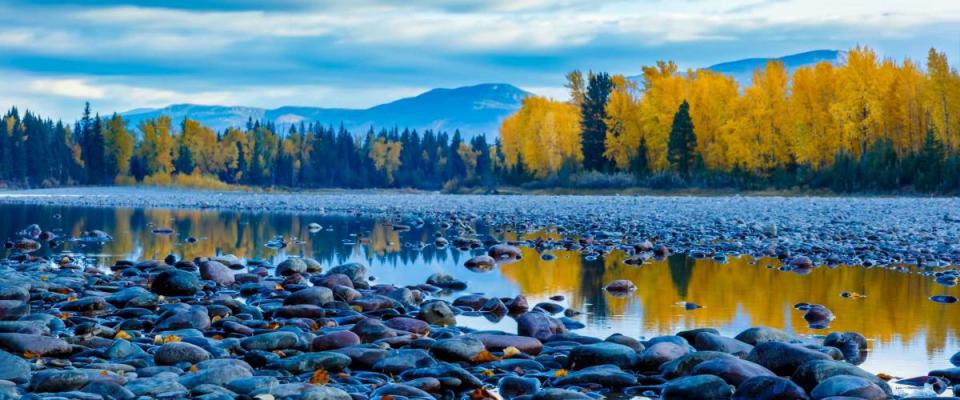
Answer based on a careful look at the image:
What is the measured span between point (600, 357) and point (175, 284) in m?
5.22

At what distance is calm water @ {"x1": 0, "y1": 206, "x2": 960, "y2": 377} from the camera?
7.97m

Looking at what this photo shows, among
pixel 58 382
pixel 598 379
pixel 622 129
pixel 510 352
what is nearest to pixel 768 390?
pixel 598 379

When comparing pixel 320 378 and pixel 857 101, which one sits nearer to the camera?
pixel 320 378

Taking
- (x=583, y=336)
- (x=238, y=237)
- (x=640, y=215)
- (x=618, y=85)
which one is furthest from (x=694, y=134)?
(x=583, y=336)

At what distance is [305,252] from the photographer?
16.6m

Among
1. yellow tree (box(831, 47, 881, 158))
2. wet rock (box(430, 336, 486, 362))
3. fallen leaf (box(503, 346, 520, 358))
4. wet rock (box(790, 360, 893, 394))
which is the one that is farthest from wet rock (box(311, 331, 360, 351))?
yellow tree (box(831, 47, 881, 158))

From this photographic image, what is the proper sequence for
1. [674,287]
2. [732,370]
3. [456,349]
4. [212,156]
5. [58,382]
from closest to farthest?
[58,382]
[732,370]
[456,349]
[674,287]
[212,156]

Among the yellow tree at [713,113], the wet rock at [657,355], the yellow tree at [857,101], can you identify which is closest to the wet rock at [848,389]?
the wet rock at [657,355]

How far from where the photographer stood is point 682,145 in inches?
2240

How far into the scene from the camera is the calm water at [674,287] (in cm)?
797

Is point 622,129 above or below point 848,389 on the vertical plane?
above

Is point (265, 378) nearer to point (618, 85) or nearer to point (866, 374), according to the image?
point (866, 374)

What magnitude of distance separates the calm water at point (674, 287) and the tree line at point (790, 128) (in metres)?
32.2

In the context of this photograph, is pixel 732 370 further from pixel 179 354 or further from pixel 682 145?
pixel 682 145
